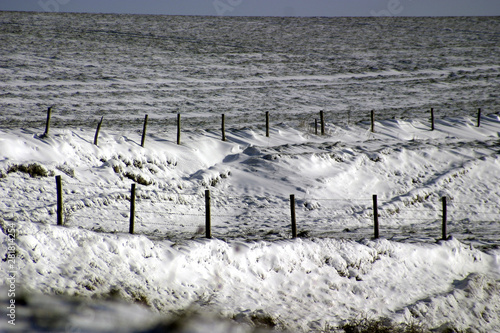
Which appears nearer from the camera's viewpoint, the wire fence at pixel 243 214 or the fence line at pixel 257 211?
the wire fence at pixel 243 214

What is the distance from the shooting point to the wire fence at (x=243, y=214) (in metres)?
13.0

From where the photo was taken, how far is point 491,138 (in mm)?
26484

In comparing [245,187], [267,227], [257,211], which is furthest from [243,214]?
[245,187]

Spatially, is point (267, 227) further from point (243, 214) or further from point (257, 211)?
point (257, 211)

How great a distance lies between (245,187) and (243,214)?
234cm

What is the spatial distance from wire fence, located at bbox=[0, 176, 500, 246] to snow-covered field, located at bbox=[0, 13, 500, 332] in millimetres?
87

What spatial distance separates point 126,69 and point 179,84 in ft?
18.6

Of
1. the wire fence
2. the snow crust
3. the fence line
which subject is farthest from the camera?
the fence line

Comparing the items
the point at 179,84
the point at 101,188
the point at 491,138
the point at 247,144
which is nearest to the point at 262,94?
the point at 179,84

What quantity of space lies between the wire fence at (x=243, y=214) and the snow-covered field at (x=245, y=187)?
0.09 m

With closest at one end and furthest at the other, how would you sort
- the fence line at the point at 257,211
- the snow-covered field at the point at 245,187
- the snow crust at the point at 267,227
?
the snow-covered field at the point at 245,187, the snow crust at the point at 267,227, the fence line at the point at 257,211

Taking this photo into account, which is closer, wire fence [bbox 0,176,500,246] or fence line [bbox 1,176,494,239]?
wire fence [bbox 0,176,500,246]

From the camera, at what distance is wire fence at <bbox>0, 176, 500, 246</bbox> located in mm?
13008

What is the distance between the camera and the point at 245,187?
1784 centimetres
